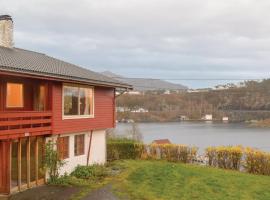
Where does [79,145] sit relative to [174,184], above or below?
above

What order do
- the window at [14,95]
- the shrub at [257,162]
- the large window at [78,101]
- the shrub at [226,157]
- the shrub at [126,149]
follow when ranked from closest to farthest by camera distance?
the window at [14,95]
the large window at [78,101]
the shrub at [257,162]
the shrub at [226,157]
the shrub at [126,149]

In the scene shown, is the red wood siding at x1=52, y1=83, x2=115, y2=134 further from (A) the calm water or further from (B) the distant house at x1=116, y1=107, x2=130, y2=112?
(B) the distant house at x1=116, y1=107, x2=130, y2=112

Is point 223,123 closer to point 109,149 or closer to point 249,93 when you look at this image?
point 249,93

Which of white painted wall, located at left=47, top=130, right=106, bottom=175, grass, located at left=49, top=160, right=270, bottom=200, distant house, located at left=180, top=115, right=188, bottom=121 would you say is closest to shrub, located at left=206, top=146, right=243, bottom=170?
grass, located at left=49, top=160, right=270, bottom=200

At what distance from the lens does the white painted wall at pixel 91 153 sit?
17.1 m

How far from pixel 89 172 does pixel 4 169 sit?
15.3ft

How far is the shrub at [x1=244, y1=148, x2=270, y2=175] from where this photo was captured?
20188 millimetres

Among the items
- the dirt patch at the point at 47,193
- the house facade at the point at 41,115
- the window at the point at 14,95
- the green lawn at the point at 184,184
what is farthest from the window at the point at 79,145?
the window at the point at 14,95

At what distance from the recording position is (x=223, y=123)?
335 ft

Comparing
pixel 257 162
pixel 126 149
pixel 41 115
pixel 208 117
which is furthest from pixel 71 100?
pixel 208 117

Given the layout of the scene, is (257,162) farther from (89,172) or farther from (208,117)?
(208,117)

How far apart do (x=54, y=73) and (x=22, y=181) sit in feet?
13.9

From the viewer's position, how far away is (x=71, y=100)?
55.2 ft

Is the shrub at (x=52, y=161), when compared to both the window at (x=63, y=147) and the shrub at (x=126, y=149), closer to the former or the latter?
the window at (x=63, y=147)
